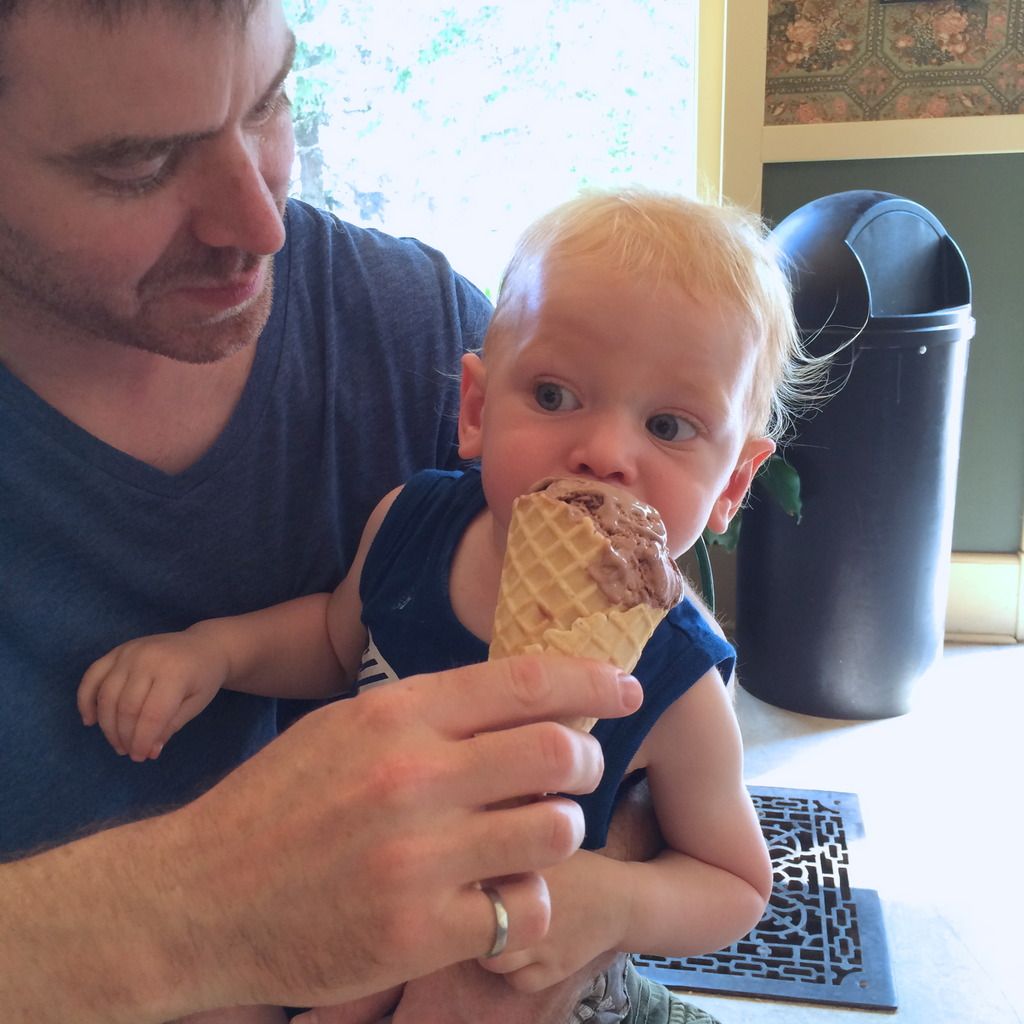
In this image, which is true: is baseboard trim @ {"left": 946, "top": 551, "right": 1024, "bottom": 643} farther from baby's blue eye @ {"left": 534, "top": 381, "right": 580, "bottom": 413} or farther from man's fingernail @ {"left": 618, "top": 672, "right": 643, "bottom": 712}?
man's fingernail @ {"left": 618, "top": 672, "right": 643, "bottom": 712}

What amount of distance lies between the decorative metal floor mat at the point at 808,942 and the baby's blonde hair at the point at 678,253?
4.02 ft

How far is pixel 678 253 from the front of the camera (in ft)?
3.46

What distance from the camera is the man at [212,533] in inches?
29.0

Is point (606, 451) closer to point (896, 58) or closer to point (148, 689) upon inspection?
point (148, 689)

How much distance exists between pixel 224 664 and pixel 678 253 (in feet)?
2.22

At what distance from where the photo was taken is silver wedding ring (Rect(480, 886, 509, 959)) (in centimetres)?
Result: 76

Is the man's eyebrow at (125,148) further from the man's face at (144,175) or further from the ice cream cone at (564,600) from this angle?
the ice cream cone at (564,600)

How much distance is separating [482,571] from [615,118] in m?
2.48

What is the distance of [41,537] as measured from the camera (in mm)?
1104

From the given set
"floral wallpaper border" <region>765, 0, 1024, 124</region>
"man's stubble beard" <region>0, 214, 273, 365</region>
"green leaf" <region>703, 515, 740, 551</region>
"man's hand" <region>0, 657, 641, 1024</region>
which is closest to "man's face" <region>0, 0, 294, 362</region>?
"man's stubble beard" <region>0, 214, 273, 365</region>

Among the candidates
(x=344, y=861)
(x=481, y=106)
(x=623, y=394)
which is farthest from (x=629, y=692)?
(x=481, y=106)

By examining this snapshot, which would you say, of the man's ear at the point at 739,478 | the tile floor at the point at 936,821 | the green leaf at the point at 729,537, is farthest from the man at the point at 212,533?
the green leaf at the point at 729,537

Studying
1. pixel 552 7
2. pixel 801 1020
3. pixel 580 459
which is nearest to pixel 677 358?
pixel 580 459

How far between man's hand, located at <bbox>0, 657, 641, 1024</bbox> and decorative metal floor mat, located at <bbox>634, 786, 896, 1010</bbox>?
1368 millimetres
